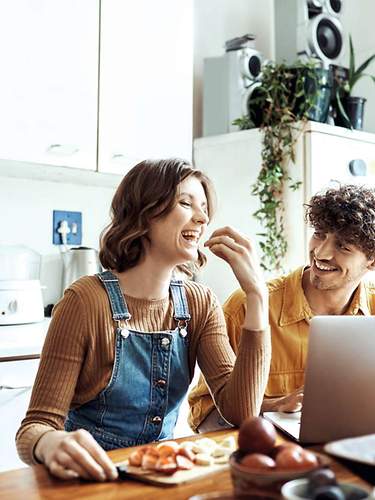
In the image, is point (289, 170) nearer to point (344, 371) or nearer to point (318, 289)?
point (318, 289)

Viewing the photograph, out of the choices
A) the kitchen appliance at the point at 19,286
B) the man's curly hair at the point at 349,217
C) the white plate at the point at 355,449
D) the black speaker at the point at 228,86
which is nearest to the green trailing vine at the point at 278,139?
the black speaker at the point at 228,86

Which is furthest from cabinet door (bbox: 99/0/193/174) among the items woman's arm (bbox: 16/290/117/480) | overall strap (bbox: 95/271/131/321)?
woman's arm (bbox: 16/290/117/480)

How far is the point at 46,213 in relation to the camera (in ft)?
8.96

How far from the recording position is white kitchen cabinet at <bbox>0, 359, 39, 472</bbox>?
79.9 inches

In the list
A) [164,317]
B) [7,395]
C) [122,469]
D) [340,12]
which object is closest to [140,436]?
[164,317]

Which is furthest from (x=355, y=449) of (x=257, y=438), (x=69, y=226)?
(x=69, y=226)

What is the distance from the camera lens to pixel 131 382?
132 centimetres

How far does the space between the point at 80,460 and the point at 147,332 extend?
418 mm

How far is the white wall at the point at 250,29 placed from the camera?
3256 millimetres

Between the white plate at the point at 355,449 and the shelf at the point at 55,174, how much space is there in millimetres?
1768

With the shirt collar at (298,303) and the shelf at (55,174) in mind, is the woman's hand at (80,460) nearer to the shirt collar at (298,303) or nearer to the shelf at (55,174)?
the shirt collar at (298,303)

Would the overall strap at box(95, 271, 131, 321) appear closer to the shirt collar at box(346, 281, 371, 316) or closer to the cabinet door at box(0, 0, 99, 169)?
the shirt collar at box(346, 281, 371, 316)

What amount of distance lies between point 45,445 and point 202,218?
57cm

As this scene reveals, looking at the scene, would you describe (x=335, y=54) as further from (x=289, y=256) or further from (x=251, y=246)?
(x=251, y=246)
